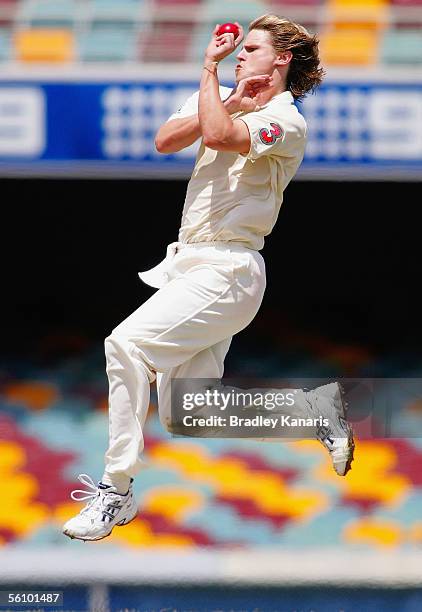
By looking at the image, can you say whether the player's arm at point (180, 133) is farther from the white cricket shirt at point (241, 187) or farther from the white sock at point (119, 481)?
the white sock at point (119, 481)

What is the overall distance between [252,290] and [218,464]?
249 cm

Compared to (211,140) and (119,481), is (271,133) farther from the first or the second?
(119,481)

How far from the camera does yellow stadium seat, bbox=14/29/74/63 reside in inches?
205

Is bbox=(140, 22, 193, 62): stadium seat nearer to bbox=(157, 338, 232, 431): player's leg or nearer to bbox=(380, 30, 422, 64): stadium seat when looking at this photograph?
bbox=(380, 30, 422, 64): stadium seat

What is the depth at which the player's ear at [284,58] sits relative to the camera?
2.85 metres

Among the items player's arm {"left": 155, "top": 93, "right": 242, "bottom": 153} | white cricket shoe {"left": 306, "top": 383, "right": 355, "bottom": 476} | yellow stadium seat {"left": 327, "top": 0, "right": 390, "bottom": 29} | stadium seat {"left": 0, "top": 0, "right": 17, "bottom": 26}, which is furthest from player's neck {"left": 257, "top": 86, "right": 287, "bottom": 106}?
stadium seat {"left": 0, "top": 0, "right": 17, "bottom": 26}

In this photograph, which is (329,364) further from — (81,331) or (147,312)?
(147,312)

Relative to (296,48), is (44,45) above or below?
above

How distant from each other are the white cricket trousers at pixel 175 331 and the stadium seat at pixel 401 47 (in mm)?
2682

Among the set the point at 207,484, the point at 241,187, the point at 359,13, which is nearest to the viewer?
the point at 241,187

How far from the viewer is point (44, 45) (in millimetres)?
5414

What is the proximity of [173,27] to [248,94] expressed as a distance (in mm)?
2922

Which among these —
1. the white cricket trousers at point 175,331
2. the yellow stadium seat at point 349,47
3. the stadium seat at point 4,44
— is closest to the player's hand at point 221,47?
the white cricket trousers at point 175,331

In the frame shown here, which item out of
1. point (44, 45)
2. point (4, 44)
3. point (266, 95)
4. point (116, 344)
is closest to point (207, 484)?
point (44, 45)
